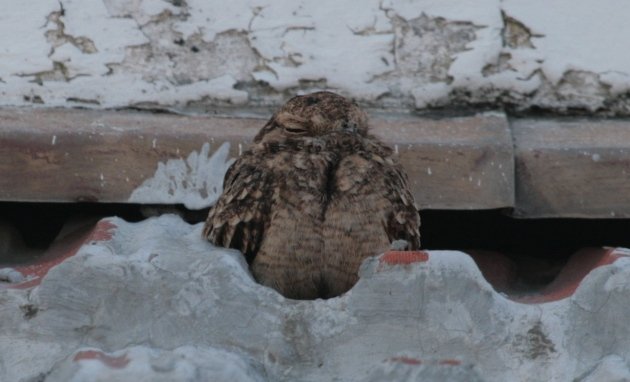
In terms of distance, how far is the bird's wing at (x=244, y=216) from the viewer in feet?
10.4

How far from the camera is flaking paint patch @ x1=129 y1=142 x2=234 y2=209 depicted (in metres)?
3.49

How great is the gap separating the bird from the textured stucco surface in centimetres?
50

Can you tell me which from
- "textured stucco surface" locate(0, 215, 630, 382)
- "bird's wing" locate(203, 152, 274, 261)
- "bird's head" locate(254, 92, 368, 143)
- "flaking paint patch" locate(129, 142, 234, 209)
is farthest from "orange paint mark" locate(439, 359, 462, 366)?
"flaking paint patch" locate(129, 142, 234, 209)

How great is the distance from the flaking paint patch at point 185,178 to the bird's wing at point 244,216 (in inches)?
12.3

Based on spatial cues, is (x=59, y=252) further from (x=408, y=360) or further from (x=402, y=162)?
(x=408, y=360)

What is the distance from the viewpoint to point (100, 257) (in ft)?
8.65

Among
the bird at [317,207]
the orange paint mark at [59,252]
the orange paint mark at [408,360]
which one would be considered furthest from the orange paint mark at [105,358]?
the bird at [317,207]

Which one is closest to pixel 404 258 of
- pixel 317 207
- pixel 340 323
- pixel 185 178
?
pixel 340 323

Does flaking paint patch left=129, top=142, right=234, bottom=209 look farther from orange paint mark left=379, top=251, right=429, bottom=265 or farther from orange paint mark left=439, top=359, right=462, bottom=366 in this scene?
orange paint mark left=439, top=359, right=462, bottom=366

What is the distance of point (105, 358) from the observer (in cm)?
237

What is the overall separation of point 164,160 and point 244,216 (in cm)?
43

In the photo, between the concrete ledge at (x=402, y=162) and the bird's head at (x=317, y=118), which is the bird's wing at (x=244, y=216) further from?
the concrete ledge at (x=402, y=162)

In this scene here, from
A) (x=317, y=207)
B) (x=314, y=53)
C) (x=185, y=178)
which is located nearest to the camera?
(x=317, y=207)

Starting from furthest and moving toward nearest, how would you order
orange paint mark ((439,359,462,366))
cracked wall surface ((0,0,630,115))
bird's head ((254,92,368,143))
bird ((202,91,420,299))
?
cracked wall surface ((0,0,630,115)), bird's head ((254,92,368,143)), bird ((202,91,420,299)), orange paint mark ((439,359,462,366))
